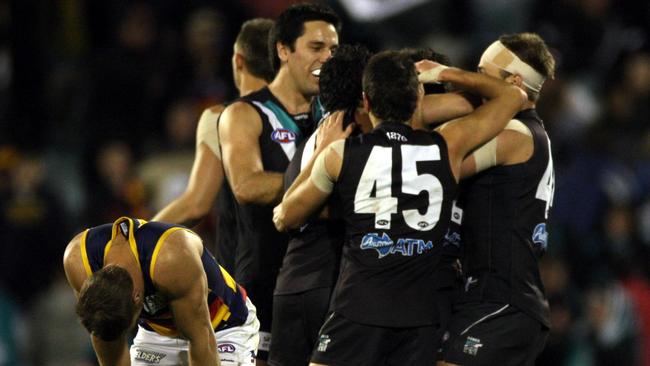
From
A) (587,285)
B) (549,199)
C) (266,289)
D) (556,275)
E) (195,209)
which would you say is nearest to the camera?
(549,199)

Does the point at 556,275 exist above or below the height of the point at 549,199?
below

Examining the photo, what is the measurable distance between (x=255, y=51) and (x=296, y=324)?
5.75ft

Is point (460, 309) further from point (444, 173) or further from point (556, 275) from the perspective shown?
point (556, 275)

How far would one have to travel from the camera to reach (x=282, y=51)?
6.55 meters

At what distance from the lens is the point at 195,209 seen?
691 centimetres

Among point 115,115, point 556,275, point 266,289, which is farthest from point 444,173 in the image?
point 115,115

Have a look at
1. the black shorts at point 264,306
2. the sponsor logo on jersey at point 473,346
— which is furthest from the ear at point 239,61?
the sponsor logo on jersey at point 473,346

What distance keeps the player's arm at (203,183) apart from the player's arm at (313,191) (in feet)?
3.98

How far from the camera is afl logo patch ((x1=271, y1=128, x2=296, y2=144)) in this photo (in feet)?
21.1

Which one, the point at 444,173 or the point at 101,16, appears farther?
the point at 101,16

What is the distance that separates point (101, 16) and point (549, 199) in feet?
23.6

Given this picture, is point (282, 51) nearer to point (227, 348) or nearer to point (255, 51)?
point (255, 51)

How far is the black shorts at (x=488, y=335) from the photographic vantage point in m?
5.64

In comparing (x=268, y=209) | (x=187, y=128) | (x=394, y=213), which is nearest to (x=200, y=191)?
(x=268, y=209)
